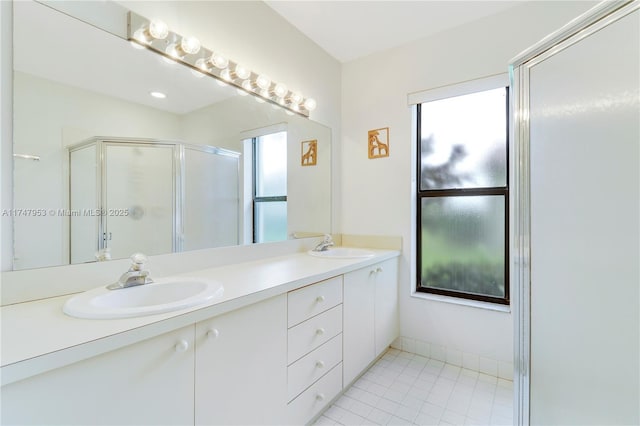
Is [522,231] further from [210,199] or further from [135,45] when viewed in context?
[135,45]

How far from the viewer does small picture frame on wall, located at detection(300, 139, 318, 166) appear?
2188 millimetres

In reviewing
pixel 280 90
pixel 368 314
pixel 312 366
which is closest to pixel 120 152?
pixel 280 90

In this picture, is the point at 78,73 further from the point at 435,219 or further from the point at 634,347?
the point at 435,219

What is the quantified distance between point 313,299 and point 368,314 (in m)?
0.63

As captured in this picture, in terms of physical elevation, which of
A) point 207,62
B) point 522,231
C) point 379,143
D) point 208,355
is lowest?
point 208,355

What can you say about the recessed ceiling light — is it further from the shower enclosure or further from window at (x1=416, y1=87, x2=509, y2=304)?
window at (x1=416, y1=87, x2=509, y2=304)

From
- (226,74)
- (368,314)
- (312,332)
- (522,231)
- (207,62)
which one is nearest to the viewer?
(522,231)

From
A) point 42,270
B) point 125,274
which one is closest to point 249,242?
point 125,274

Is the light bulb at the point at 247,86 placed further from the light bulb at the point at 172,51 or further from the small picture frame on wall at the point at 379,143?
the small picture frame on wall at the point at 379,143

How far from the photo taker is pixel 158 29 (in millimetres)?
1205

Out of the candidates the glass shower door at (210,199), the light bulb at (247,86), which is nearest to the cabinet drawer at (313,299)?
the glass shower door at (210,199)

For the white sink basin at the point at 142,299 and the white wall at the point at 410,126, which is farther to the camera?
the white wall at the point at 410,126

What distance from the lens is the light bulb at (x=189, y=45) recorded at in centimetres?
132

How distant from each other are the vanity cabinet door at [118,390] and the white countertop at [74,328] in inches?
1.5
